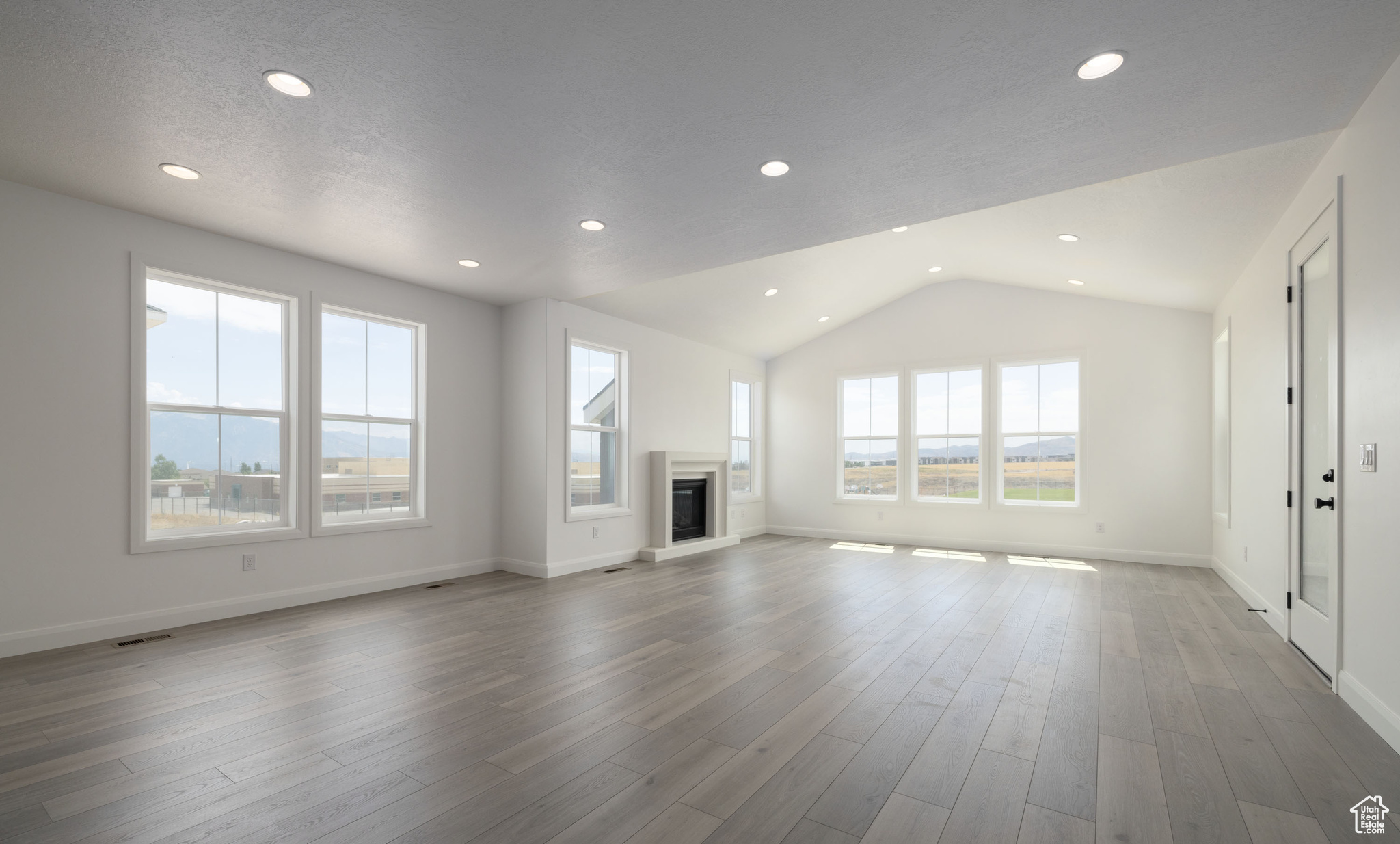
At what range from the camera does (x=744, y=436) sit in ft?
29.7

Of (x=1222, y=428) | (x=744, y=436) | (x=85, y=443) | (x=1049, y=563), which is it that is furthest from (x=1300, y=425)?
(x=85, y=443)

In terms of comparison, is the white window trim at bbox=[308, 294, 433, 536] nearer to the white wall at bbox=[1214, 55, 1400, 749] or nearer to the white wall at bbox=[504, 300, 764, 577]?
the white wall at bbox=[504, 300, 764, 577]

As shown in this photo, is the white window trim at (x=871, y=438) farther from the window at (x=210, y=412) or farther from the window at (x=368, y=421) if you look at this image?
the window at (x=210, y=412)

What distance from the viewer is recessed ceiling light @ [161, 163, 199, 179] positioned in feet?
10.8


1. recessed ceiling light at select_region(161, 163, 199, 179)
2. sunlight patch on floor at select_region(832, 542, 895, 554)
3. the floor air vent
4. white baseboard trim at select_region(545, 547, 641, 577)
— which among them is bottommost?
sunlight patch on floor at select_region(832, 542, 895, 554)

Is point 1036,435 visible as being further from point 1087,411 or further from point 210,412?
point 210,412

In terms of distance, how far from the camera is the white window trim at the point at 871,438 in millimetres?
8195

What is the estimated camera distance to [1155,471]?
6699 millimetres

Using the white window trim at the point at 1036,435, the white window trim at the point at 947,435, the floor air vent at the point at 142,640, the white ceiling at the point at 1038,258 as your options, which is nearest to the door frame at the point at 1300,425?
the white ceiling at the point at 1038,258

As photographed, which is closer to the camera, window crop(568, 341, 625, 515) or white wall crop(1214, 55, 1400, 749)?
white wall crop(1214, 55, 1400, 749)

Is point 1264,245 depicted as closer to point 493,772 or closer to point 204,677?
point 493,772

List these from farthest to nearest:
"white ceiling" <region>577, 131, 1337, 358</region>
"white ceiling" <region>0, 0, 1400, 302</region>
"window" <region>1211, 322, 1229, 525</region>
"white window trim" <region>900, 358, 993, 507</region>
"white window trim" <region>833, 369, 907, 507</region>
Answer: "white window trim" <region>833, 369, 907, 507</region>, "white window trim" <region>900, 358, 993, 507</region>, "window" <region>1211, 322, 1229, 525</region>, "white ceiling" <region>577, 131, 1337, 358</region>, "white ceiling" <region>0, 0, 1400, 302</region>

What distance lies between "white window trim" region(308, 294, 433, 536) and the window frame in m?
1.24

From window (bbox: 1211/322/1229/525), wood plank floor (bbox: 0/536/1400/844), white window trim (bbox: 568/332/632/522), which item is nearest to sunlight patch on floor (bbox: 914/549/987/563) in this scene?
window (bbox: 1211/322/1229/525)
